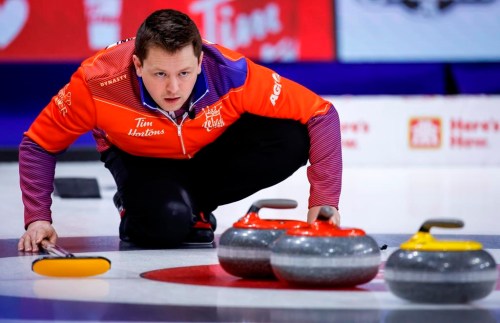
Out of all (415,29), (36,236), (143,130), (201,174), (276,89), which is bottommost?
(36,236)

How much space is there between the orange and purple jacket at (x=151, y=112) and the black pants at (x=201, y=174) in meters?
0.18

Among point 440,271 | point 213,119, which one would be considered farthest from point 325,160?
point 440,271

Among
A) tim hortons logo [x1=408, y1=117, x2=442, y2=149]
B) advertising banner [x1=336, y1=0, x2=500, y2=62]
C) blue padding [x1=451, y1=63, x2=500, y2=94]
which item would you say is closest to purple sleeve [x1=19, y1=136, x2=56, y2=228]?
tim hortons logo [x1=408, y1=117, x2=442, y2=149]

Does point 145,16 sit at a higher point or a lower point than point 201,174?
higher

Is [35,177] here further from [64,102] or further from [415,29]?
[415,29]

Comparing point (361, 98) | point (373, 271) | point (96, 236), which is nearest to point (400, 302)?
point (373, 271)

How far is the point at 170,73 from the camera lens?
8.93 ft

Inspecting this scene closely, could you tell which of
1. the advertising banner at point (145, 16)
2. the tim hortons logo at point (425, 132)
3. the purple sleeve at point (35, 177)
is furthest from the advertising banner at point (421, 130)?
the purple sleeve at point (35, 177)

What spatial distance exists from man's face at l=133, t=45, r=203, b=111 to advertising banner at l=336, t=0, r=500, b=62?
18.6ft

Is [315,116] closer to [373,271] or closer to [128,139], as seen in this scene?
[128,139]

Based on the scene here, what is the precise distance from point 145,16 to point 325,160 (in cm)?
516

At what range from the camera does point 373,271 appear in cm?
229

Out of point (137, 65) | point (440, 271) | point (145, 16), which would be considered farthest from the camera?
point (145, 16)

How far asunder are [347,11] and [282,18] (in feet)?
1.76
